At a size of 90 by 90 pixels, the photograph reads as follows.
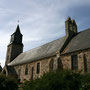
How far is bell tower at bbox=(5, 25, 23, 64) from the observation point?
40147 millimetres

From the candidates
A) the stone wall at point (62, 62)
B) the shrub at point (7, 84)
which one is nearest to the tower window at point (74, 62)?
the stone wall at point (62, 62)

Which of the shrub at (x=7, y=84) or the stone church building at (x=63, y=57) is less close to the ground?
the stone church building at (x=63, y=57)

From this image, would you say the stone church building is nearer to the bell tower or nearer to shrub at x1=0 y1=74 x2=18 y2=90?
the bell tower

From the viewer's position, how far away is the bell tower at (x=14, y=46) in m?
40.1

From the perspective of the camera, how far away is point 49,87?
31.3 ft

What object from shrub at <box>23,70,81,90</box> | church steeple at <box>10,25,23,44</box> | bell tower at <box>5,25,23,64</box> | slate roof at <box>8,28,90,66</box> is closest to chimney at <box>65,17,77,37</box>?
slate roof at <box>8,28,90,66</box>

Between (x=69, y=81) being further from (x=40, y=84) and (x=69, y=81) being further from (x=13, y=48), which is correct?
(x=13, y=48)

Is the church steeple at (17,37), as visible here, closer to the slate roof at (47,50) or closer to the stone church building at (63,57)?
the stone church building at (63,57)

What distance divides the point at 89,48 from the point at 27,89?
34.9 ft

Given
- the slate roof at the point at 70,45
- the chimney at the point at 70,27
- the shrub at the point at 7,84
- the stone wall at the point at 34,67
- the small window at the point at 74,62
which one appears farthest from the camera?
the chimney at the point at 70,27

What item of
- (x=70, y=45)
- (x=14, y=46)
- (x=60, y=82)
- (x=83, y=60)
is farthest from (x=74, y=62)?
(x=14, y=46)

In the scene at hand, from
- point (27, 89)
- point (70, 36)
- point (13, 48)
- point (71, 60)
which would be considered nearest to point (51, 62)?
point (71, 60)

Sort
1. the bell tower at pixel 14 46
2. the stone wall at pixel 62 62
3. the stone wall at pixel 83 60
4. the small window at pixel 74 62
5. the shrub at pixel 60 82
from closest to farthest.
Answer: the shrub at pixel 60 82 → the stone wall at pixel 83 60 → the stone wall at pixel 62 62 → the small window at pixel 74 62 → the bell tower at pixel 14 46

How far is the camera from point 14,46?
135ft
